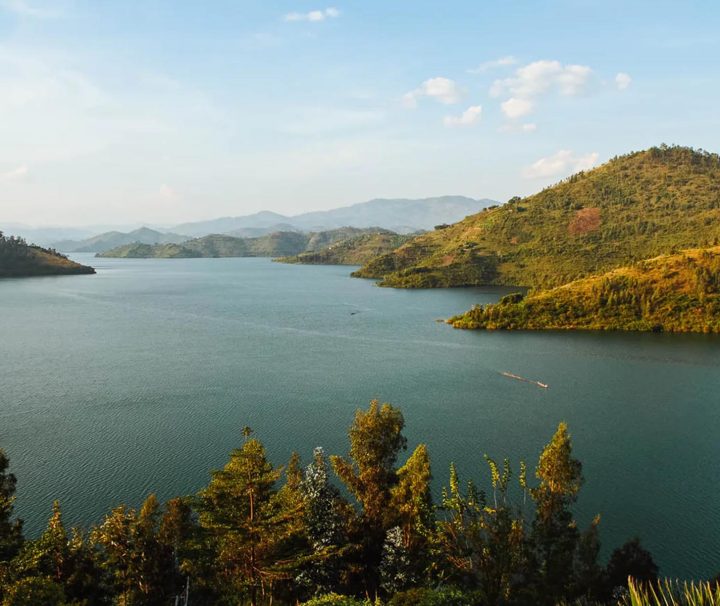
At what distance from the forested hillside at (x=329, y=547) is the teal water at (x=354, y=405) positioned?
14.4 m

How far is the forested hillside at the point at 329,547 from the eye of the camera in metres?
32.3

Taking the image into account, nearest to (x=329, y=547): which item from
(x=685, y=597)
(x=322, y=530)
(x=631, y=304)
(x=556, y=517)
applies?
(x=322, y=530)

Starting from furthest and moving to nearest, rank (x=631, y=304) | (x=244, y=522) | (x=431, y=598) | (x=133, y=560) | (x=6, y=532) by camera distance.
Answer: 1. (x=631, y=304)
2. (x=244, y=522)
3. (x=133, y=560)
4. (x=6, y=532)
5. (x=431, y=598)

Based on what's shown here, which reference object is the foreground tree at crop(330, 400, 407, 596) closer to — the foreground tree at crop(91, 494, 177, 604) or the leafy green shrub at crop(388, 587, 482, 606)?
the leafy green shrub at crop(388, 587, 482, 606)

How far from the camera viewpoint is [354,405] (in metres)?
78.6

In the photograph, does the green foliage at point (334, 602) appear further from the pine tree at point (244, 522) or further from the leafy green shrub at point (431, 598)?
the pine tree at point (244, 522)

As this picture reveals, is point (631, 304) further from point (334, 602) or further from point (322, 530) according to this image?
point (334, 602)

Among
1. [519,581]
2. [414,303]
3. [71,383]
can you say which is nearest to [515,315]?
[414,303]

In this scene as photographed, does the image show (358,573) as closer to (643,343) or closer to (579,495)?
(579,495)

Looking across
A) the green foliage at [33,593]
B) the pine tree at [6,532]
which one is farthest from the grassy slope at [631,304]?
the green foliage at [33,593]

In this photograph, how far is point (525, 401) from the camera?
268 feet

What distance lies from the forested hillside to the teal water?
14403 mm

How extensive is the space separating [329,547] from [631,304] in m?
129

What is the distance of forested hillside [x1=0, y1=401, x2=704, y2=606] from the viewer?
106 feet
